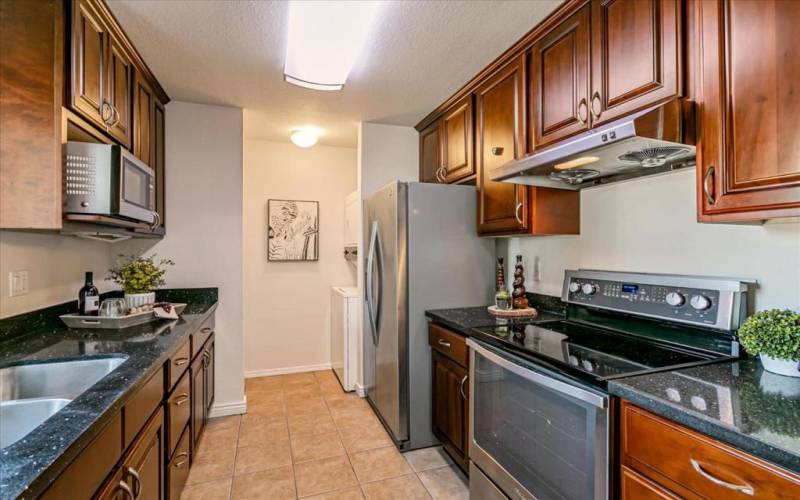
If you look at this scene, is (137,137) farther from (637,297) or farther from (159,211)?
(637,297)

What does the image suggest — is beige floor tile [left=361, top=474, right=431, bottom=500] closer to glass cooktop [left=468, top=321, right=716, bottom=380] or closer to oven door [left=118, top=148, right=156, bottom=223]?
glass cooktop [left=468, top=321, right=716, bottom=380]

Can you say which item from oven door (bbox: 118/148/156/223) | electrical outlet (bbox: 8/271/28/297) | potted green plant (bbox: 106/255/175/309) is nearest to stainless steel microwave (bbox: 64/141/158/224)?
oven door (bbox: 118/148/156/223)

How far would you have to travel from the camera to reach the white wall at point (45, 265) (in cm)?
166

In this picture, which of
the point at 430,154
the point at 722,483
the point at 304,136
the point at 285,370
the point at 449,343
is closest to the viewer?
the point at 722,483

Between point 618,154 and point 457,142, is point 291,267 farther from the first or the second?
point 618,154

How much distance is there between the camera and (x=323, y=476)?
219 centimetres

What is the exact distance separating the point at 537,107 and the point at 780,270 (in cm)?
119

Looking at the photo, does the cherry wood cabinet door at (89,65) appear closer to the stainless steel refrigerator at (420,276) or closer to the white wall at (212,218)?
the white wall at (212,218)

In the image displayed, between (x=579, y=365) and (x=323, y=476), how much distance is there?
163 cm

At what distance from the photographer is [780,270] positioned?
1300 mm

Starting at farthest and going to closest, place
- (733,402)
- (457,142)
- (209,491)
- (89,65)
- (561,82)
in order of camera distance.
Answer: (457,142) < (209,491) < (561,82) < (89,65) < (733,402)

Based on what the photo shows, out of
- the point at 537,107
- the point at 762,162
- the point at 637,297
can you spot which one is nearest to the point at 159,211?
the point at 537,107

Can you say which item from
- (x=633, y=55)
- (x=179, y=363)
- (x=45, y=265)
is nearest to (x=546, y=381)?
Answer: (x=633, y=55)

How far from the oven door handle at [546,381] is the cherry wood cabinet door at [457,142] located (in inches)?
52.2
